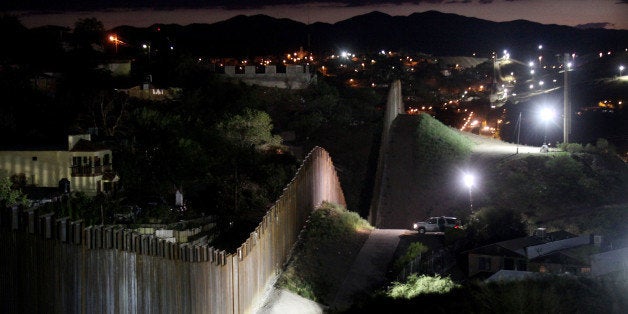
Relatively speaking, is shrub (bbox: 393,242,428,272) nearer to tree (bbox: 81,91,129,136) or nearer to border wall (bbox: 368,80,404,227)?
border wall (bbox: 368,80,404,227)

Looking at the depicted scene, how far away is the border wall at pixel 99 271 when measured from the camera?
11609mm

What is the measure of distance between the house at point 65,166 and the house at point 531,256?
13.0m

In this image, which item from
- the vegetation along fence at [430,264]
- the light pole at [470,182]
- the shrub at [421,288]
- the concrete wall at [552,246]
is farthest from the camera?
the light pole at [470,182]

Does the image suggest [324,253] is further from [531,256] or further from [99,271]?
[99,271]

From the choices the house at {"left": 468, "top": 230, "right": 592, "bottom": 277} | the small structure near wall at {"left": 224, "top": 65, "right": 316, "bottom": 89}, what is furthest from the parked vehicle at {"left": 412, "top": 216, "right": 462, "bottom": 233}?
the small structure near wall at {"left": 224, "top": 65, "right": 316, "bottom": 89}

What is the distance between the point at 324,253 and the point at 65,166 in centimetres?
1196

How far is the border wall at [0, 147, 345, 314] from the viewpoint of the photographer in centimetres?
1161

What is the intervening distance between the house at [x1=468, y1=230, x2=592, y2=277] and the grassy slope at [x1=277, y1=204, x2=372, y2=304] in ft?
11.1

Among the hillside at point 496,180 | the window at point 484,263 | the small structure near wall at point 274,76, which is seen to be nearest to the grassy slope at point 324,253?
the window at point 484,263

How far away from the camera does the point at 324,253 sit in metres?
19.3

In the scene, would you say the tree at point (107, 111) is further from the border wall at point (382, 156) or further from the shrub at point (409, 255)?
the shrub at point (409, 255)

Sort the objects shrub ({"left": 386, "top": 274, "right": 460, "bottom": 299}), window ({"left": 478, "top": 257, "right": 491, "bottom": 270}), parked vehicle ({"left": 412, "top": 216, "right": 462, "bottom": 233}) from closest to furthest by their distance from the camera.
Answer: shrub ({"left": 386, "top": 274, "right": 460, "bottom": 299}) < window ({"left": 478, "top": 257, "right": 491, "bottom": 270}) < parked vehicle ({"left": 412, "top": 216, "right": 462, "bottom": 233})

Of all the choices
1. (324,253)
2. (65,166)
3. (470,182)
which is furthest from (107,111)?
(324,253)

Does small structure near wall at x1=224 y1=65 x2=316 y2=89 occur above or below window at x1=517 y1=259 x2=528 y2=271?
above
